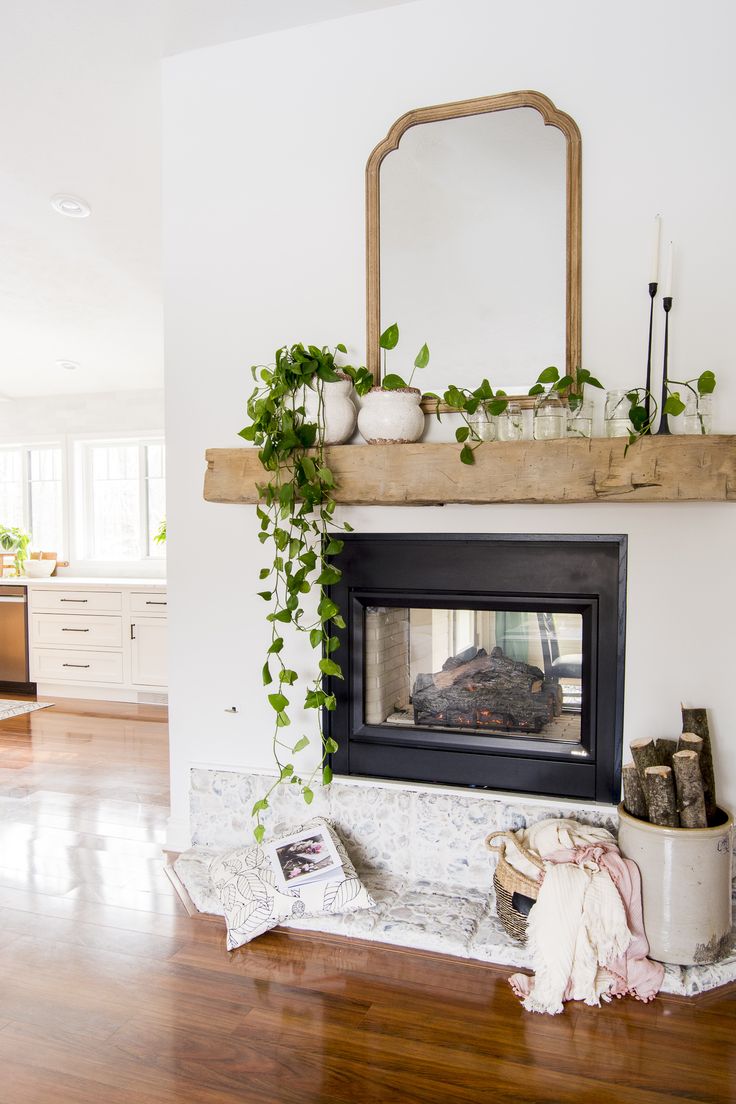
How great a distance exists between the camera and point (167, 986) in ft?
6.17

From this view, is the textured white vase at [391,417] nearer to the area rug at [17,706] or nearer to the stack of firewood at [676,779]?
the stack of firewood at [676,779]

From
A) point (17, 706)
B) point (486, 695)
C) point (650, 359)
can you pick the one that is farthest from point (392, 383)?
point (17, 706)

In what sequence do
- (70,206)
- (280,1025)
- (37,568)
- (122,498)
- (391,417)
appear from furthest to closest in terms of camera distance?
(122,498), (37,568), (70,206), (391,417), (280,1025)

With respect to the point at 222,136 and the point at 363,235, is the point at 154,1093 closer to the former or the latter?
the point at 363,235

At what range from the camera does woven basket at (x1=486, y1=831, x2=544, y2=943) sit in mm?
2002

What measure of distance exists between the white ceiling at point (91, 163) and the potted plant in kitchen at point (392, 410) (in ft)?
3.70

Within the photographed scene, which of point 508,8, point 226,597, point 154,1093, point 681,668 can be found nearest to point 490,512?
point 681,668

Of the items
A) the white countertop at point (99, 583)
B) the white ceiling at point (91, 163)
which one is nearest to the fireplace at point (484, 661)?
the white ceiling at point (91, 163)

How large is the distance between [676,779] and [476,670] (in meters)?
0.69

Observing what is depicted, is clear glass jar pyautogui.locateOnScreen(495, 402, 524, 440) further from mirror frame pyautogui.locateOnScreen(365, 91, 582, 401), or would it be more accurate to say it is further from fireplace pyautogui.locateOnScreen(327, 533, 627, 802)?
fireplace pyautogui.locateOnScreen(327, 533, 627, 802)

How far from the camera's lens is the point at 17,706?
16.0 ft

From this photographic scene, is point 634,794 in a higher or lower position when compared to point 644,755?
lower

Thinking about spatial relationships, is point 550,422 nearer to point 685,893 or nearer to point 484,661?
point 484,661

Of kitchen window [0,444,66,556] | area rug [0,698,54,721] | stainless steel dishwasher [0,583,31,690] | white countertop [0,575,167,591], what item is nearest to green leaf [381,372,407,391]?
white countertop [0,575,167,591]
